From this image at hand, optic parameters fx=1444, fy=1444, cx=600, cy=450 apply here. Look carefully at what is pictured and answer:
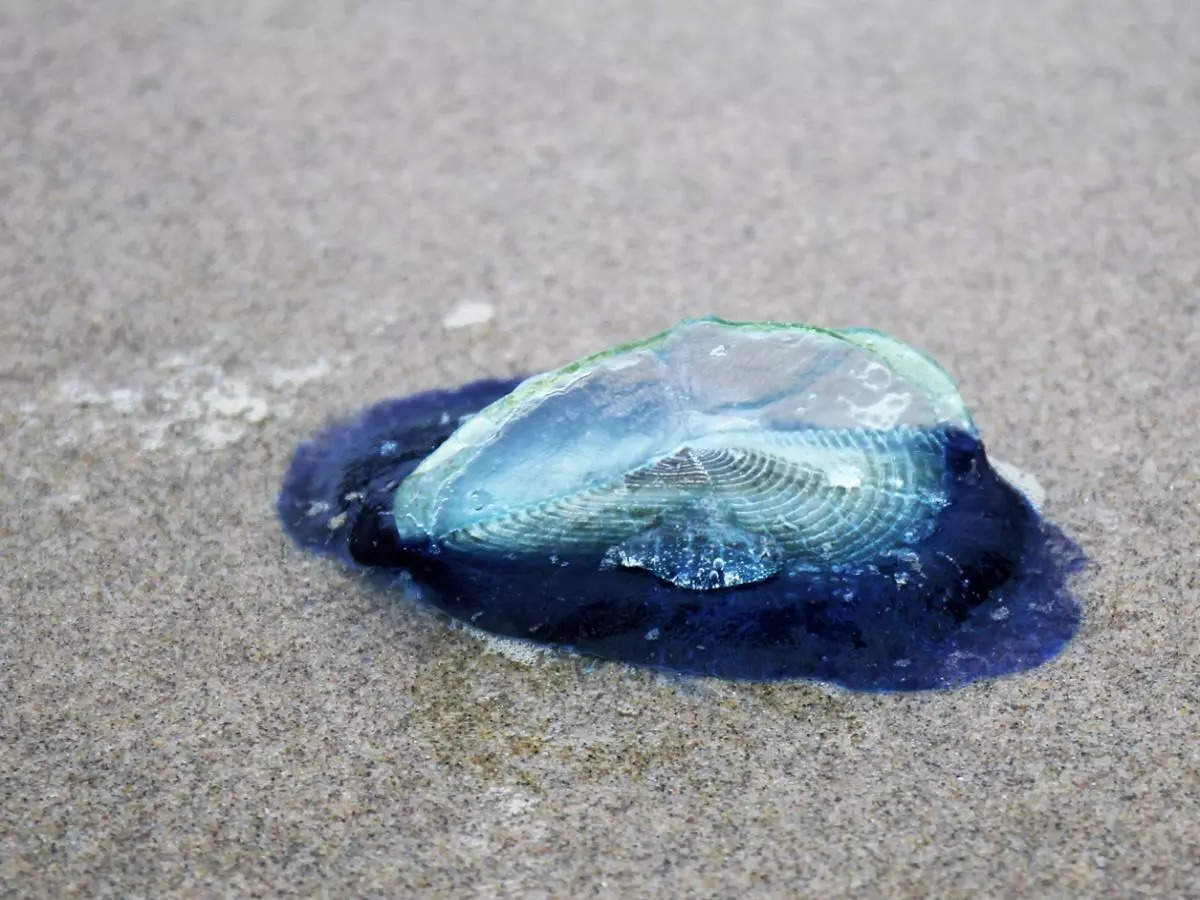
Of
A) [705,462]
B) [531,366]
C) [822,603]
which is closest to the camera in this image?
[822,603]

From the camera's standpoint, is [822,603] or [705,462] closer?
[822,603]

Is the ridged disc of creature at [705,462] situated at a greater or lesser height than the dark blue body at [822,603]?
greater

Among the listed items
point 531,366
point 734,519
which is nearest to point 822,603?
point 734,519

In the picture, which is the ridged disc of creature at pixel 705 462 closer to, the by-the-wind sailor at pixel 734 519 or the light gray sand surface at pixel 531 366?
the by-the-wind sailor at pixel 734 519

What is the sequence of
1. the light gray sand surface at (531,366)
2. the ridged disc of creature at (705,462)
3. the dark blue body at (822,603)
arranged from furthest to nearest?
the ridged disc of creature at (705,462)
the dark blue body at (822,603)
the light gray sand surface at (531,366)

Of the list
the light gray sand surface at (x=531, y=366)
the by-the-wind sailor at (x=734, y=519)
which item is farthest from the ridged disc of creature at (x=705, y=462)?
the light gray sand surface at (x=531, y=366)

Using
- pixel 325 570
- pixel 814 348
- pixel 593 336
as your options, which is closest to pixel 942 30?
pixel 593 336

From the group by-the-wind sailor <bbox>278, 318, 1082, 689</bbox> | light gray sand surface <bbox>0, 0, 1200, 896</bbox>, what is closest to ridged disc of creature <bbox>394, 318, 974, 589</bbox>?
by-the-wind sailor <bbox>278, 318, 1082, 689</bbox>

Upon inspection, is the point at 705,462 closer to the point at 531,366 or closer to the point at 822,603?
the point at 822,603
